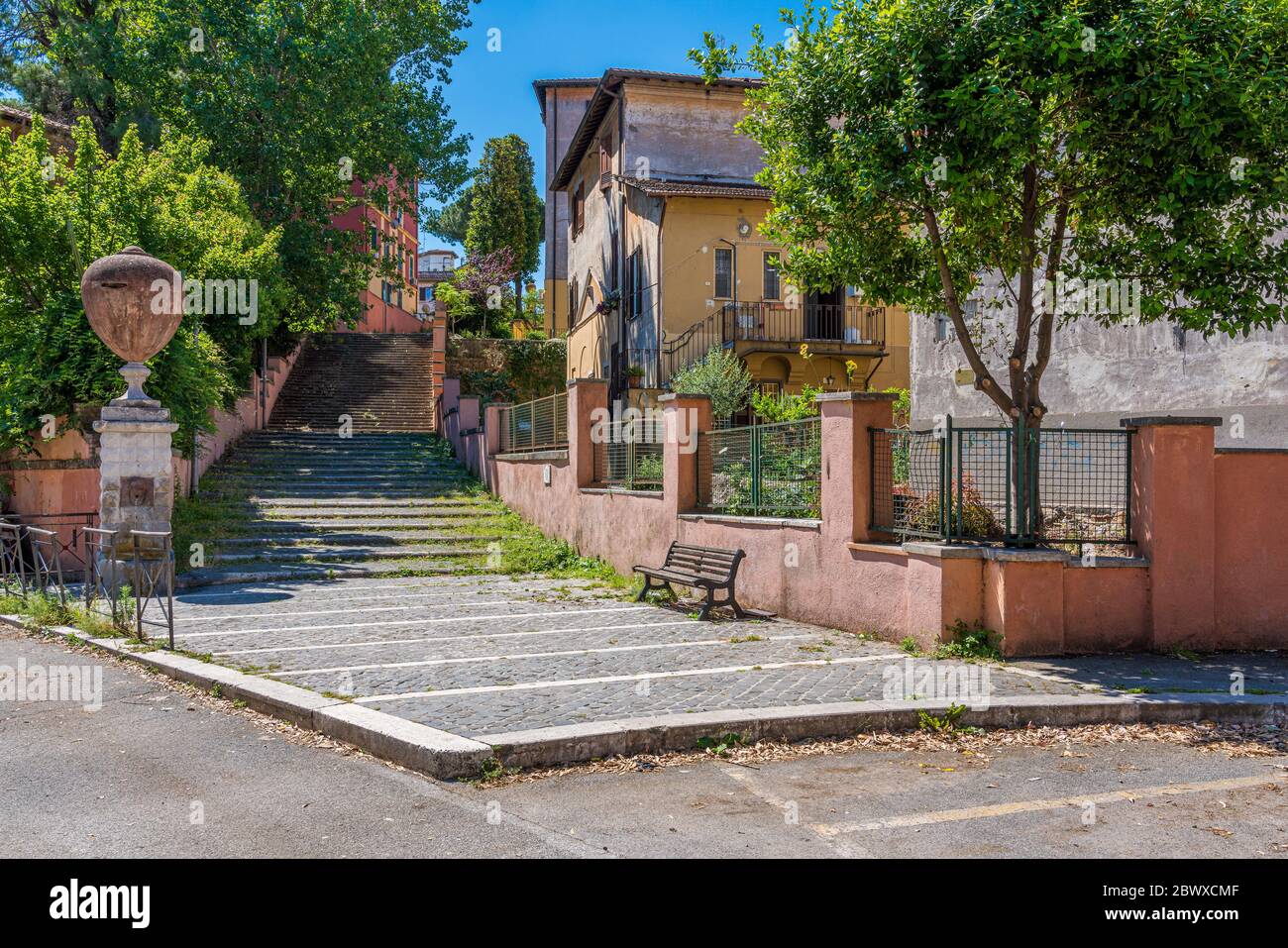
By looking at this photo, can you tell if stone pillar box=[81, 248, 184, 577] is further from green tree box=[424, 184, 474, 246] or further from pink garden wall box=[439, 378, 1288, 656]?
green tree box=[424, 184, 474, 246]

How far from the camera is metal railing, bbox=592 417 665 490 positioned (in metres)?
13.8

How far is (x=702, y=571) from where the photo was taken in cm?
1155

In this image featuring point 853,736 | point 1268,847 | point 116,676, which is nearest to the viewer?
point 1268,847

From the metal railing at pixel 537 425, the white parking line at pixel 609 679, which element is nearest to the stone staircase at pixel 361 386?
the metal railing at pixel 537 425

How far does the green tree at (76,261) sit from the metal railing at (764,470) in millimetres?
8408

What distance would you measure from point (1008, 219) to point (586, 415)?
25.1ft

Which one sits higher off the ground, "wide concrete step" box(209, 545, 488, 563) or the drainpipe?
the drainpipe

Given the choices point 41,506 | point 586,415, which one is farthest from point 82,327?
point 586,415

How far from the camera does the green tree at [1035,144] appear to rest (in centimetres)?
786

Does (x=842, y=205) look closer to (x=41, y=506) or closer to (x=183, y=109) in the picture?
(x=41, y=506)

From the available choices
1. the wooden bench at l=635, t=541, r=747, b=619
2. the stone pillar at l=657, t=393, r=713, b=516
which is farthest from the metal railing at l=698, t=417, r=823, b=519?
the wooden bench at l=635, t=541, r=747, b=619

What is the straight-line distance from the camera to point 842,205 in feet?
31.6

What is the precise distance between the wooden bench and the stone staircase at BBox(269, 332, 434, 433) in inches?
653

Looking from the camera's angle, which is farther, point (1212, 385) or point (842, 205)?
point (1212, 385)
